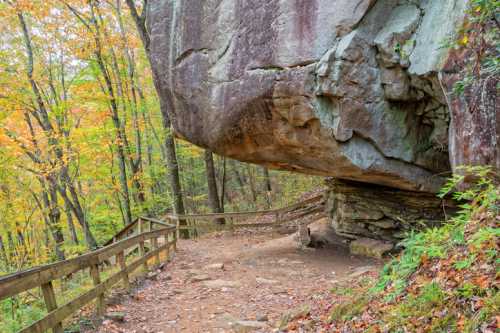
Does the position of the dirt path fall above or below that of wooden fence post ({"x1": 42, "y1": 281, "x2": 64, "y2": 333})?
below

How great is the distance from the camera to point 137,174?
15289mm

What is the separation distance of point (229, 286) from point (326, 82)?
171 inches

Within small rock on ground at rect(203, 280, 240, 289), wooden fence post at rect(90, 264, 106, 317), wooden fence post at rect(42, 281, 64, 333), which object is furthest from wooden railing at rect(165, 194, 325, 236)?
wooden fence post at rect(42, 281, 64, 333)

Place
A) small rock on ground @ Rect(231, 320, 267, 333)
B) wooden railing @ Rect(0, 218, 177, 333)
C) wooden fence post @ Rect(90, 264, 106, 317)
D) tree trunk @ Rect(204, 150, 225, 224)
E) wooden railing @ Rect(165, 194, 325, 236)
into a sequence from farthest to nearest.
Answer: tree trunk @ Rect(204, 150, 225, 224), wooden railing @ Rect(165, 194, 325, 236), wooden fence post @ Rect(90, 264, 106, 317), small rock on ground @ Rect(231, 320, 267, 333), wooden railing @ Rect(0, 218, 177, 333)

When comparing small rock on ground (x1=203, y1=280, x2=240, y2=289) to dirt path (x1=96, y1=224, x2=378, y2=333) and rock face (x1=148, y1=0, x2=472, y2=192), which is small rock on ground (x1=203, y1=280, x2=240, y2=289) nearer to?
dirt path (x1=96, y1=224, x2=378, y2=333)

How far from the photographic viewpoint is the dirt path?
555 centimetres

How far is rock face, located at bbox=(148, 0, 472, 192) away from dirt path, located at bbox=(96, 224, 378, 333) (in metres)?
2.35

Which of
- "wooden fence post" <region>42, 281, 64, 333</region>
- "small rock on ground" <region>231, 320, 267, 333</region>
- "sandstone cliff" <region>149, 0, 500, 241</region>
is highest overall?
"sandstone cliff" <region>149, 0, 500, 241</region>

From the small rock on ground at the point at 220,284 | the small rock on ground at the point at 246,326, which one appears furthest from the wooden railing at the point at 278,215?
the small rock on ground at the point at 246,326

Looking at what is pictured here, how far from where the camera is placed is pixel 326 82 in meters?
6.78

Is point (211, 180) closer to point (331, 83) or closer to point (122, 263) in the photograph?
point (122, 263)

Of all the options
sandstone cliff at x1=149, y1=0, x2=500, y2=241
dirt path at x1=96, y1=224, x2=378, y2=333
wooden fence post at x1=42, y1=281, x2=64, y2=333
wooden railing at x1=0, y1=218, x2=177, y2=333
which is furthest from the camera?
sandstone cliff at x1=149, y1=0, x2=500, y2=241

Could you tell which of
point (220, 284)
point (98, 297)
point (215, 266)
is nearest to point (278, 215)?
point (215, 266)

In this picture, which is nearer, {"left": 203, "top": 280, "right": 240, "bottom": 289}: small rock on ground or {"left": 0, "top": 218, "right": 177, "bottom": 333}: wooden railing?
{"left": 0, "top": 218, "right": 177, "bottom": 333}: wooden railing
